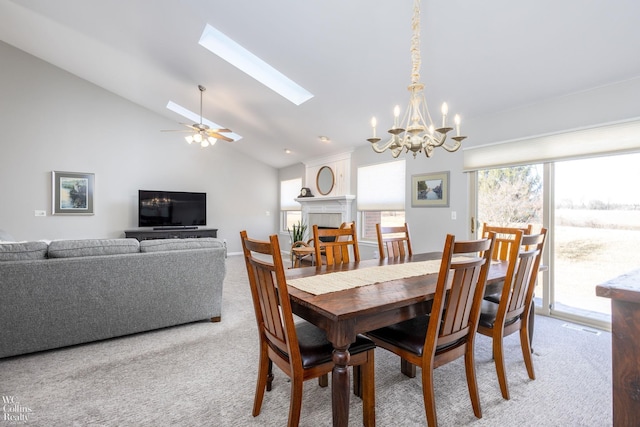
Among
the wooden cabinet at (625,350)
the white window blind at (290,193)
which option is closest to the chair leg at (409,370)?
the wooden cabinet at (625,350)

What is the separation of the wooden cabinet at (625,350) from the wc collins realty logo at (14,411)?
2577 millimetres

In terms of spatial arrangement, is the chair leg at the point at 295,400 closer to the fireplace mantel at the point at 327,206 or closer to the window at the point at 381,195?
the window at the point at 381,195

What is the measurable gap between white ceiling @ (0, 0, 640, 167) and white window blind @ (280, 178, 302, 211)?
2.34m

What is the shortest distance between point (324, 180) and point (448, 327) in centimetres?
508

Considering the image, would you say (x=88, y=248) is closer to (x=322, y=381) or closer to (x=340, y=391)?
(x=322, y=381)

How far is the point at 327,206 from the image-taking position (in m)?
6.15

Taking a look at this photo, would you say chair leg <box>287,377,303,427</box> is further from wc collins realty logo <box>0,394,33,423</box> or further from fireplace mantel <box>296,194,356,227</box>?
fireplace mantel <box>296,194,356,227</box>

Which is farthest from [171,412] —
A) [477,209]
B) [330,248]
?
[477,209]

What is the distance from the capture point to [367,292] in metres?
1.59

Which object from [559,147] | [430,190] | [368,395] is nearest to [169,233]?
[430,190]

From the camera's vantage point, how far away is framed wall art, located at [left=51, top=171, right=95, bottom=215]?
5.55m

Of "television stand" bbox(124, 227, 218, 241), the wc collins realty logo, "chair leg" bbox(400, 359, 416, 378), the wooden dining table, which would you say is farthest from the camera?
"television stand" bbox(124, 227, 218, 241)

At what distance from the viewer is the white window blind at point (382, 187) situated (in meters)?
4.82


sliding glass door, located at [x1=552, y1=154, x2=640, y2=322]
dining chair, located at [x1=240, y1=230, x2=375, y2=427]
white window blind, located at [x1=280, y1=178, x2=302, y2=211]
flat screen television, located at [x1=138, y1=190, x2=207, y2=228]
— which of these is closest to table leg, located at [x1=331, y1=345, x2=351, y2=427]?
dining chair, located at [x1=240, y1=230, x2=375, y2=427]
